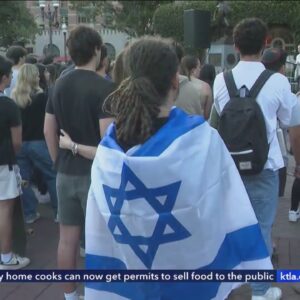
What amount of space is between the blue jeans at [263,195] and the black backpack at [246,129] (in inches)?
4.6

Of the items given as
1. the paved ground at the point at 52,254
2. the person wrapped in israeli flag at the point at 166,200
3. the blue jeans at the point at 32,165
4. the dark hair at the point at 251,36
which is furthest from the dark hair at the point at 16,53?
the person wrapped in israeli flag at the point at 166,200

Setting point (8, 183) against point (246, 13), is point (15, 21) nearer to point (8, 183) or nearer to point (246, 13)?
point (246, 13)

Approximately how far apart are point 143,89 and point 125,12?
4524 cm

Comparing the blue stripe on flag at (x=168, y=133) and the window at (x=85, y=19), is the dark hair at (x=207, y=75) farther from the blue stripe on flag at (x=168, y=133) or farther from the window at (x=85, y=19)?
the window at (x=85, y=19)

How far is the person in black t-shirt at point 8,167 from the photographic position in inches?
163

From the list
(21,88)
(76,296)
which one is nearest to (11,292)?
(76,296)

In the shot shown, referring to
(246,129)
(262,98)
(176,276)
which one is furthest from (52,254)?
(176,276)

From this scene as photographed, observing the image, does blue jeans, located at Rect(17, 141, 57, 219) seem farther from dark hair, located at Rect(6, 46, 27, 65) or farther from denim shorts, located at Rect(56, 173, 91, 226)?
denim shorts, located at Rect(56, 173, 91, 226)

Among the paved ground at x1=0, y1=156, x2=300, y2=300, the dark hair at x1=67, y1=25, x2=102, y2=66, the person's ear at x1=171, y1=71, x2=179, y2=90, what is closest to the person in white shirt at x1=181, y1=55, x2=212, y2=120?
the paved ground at x1=0, y1=156, x2=300, y2=300

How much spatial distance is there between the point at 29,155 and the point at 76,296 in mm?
2555

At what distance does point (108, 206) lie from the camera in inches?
73.8

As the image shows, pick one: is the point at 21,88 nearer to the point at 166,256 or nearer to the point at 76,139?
the point at 76,139

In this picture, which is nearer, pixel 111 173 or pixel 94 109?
pixel 111 173

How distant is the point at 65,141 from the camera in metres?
3.22
